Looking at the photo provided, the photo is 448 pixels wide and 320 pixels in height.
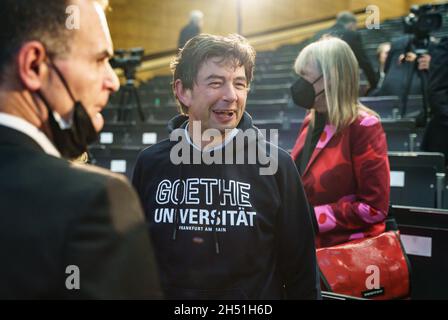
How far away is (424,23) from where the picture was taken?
13.8 ft

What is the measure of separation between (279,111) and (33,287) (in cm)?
458

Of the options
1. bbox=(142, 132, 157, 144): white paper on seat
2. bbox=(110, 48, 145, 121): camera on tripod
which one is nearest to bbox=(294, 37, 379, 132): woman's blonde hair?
bbox=(142, 132, 157, 144): white paper on seat

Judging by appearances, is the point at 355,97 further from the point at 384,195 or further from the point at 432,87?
the point at 432,87

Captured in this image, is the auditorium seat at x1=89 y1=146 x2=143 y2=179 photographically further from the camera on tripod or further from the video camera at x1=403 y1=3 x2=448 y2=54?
the video camera at x1=403 y1=3 x2=448 y2=54

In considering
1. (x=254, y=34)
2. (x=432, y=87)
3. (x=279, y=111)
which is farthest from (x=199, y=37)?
(x=254, y=34)

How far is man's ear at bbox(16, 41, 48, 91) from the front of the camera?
2.32 feet

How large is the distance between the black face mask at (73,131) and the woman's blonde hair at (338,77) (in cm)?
129

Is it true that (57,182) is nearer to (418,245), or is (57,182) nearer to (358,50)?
(418,245)

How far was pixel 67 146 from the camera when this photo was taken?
79cm

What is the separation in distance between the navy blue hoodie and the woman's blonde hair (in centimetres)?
69

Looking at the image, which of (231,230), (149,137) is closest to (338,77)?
(231,230)

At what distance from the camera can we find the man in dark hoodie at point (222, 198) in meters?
1.22

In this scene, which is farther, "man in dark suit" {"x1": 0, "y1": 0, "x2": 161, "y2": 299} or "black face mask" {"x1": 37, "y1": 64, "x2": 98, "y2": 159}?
"black face mask" {"x1": 37, "y1": 64, "x2": 98, "y2": 159}

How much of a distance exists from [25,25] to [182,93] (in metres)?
0.81
